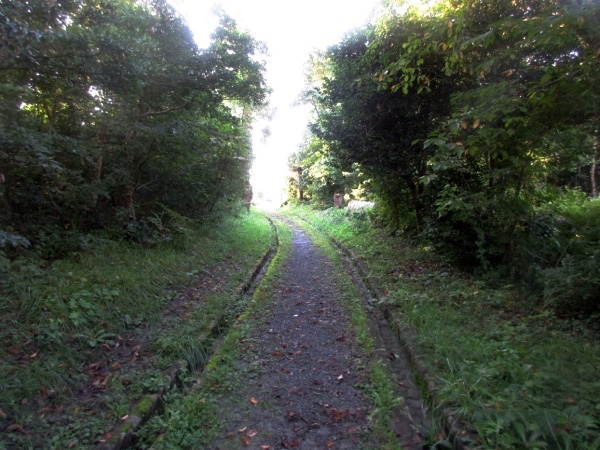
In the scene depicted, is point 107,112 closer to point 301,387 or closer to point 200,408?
point 200,408

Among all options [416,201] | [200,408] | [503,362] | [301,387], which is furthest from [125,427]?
[416,201]

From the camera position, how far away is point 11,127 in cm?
454

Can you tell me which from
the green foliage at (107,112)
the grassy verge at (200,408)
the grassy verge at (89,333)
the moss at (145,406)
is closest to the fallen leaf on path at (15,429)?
the grassy verge at (89,333)

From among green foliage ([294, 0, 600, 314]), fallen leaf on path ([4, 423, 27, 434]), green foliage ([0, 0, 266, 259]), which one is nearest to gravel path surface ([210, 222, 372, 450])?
fallen leaf on path ([4, 423, 27, 434])

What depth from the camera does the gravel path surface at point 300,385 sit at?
3.25m

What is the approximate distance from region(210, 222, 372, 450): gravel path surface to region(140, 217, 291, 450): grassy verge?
11cm

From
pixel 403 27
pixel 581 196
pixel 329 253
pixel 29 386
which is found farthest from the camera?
pixel 329 253

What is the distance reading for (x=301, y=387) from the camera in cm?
405

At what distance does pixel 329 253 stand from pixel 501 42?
23.8 ft

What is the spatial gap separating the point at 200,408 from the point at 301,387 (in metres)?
1.09

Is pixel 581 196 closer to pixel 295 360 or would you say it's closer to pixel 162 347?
pixel 295 360

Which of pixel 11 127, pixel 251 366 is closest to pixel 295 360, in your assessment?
pixel 251 366

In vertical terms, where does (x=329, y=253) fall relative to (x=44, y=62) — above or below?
below

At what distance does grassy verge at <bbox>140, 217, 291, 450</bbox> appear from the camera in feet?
10.3
